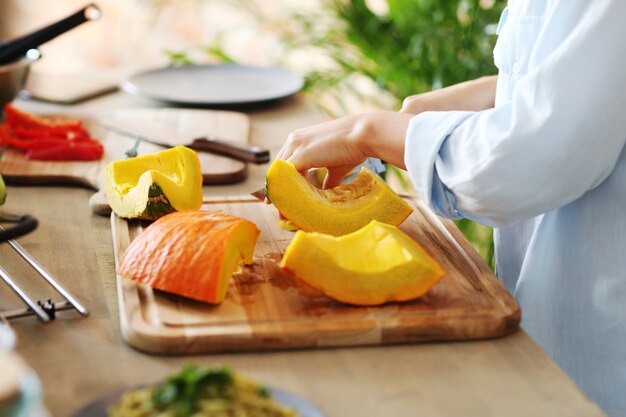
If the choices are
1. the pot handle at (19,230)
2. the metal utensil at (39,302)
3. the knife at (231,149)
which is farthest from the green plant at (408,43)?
the pot handle at (19,230)

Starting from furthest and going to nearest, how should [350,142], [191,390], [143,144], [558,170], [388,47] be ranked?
1. [388,47]
2. [143,144]
3. [350,142]
4. [558,170]
5. [191,390]

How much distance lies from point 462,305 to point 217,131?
1086mm

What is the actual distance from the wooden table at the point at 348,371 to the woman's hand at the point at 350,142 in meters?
0.37

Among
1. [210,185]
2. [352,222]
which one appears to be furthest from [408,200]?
[210,185]

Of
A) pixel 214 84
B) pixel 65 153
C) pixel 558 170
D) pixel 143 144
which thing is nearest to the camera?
pixel 558 170

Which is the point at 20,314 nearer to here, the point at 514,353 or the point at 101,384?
the point at 101,384

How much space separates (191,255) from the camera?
1.25 meters

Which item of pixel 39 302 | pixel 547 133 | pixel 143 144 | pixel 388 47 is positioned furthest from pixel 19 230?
pixel 388 47

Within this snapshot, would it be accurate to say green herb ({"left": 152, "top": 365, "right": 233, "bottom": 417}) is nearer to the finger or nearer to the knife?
the finger

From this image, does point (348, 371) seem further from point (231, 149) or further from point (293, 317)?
point (231, 149)

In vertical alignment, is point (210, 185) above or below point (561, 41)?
below

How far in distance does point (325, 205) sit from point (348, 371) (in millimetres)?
432

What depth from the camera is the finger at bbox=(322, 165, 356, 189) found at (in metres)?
1.57

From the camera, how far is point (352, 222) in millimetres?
1489
